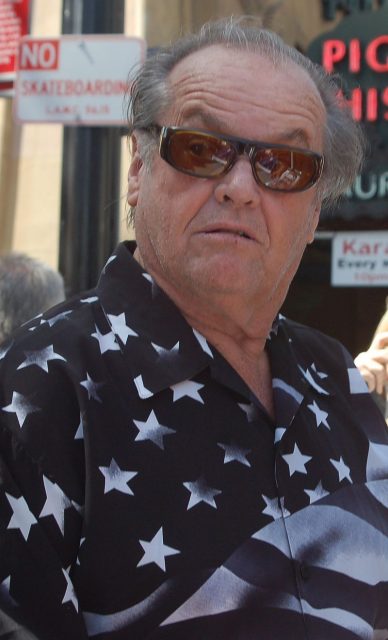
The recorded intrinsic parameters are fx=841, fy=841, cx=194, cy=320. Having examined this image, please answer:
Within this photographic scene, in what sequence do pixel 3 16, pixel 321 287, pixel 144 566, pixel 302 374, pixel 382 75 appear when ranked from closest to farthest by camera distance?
pixel 144 566 → pixel 302 374 → pixel 3 16 → pixel 382 75 → pixel 321 287

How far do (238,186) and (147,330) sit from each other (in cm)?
27

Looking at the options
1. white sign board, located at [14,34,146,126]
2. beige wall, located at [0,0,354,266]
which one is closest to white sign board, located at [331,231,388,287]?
beige wall, located at [0,0,354,266]

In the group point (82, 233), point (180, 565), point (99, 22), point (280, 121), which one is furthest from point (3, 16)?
point (180, 565)

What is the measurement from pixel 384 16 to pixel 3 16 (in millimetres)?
2448

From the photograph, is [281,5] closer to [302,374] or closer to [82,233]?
[82,233]

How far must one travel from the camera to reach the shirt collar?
4.11 ft

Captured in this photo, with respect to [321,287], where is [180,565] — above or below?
above

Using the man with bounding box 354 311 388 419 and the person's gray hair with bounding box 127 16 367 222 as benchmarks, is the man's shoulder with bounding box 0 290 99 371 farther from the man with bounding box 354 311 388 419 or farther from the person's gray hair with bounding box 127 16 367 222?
the man with bounding box 354 311 388 419

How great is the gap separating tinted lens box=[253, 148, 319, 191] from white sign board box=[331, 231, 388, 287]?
12.5 ft

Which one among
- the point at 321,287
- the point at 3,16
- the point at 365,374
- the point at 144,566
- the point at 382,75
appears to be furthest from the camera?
the point at 321,287

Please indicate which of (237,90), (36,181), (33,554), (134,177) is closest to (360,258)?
(36,181)

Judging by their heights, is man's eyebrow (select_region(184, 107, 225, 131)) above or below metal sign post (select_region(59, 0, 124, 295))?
above

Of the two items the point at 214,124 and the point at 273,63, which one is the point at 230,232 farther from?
the point at 273,63

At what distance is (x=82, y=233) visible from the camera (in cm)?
342
